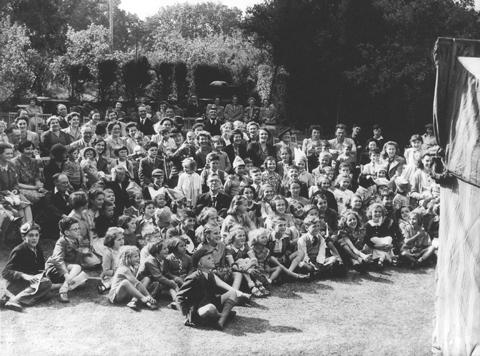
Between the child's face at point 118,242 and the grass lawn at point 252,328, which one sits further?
the child's face at point 118,242

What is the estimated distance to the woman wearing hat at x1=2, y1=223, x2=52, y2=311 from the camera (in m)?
7.00

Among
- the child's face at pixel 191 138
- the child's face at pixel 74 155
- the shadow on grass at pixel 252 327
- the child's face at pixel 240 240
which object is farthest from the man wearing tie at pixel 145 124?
the shadow on grass at pixel 252 327

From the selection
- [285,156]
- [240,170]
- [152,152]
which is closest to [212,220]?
[240,170]

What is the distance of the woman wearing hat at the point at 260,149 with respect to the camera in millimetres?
11172

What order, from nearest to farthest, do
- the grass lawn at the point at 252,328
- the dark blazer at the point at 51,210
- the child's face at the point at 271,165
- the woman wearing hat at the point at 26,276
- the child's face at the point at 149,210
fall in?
1. the grass lawn at the point at 252,328
2. the woman wearing hat at the point at 26,276
3. the child's face at the point at 149,210
4. the dark blazer at the point at 51,210
5. the child's face at the point at 271,165

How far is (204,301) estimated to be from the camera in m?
6.77

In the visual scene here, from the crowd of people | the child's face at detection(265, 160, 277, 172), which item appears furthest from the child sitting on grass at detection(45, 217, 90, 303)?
the child's face at detection(265, 160, 277, 172)

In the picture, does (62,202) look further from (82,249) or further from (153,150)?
(153,150)

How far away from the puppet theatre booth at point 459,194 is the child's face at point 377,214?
6166 mm

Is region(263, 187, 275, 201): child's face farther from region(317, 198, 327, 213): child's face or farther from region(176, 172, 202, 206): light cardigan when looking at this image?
region(176, 172, 202, 206): light cardigan

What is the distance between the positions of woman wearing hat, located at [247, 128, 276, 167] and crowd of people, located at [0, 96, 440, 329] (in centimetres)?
3

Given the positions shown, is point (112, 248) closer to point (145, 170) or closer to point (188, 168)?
point (188, 168)

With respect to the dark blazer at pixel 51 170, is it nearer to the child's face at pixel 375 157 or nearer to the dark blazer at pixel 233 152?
the dark blazer at pixel 233 152

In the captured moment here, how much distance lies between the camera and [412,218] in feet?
31.3
